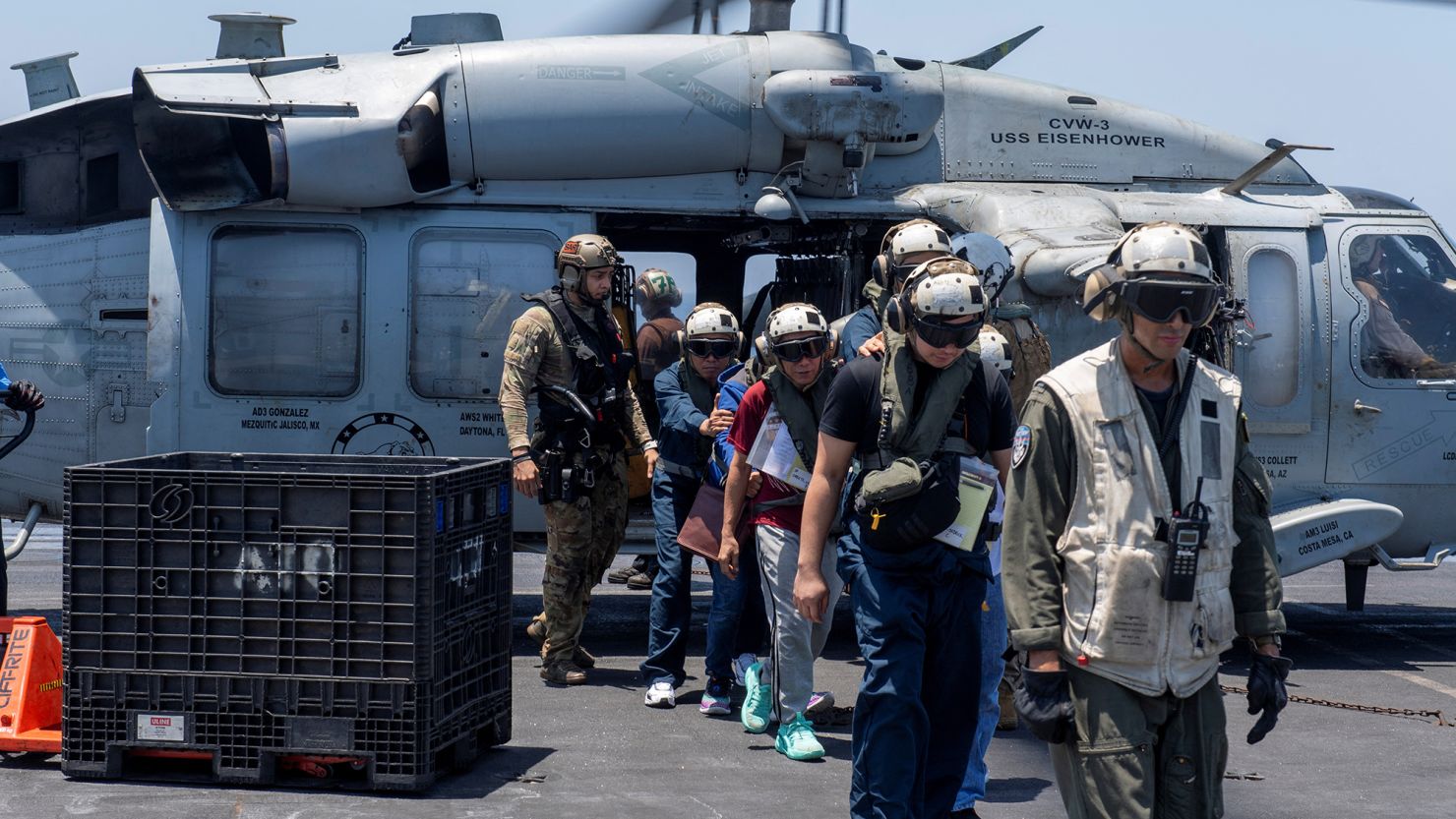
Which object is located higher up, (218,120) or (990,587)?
(218,120)

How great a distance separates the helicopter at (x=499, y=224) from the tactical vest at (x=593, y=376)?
100 centimetres

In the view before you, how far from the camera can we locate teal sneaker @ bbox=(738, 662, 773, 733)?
693cm

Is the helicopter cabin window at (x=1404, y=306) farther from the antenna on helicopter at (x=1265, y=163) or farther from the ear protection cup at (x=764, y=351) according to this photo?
the ear protection cup at (x=764, y=351)

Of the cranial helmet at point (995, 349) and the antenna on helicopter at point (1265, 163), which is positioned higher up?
the antenna on helicopter at point (1265, 163)

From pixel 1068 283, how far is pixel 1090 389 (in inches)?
177

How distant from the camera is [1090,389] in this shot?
3910 millimetres

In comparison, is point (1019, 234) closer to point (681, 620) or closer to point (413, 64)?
point (681, 620)

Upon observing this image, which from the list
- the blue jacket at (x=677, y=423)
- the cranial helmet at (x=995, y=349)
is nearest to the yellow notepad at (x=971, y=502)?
the cranial helmet at (x=995, y=349)

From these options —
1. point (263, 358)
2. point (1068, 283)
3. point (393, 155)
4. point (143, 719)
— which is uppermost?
point (393, 155)

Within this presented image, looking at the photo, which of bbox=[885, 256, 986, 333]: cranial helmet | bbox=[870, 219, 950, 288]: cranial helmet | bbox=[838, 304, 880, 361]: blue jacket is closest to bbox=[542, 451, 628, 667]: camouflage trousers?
bbox=[838, 304, 880, 361]: blue jacket

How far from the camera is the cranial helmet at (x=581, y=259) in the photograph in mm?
7777

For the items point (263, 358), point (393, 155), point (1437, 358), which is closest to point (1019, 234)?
point (1437, 358)

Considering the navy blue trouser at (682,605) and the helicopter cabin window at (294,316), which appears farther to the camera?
the helicopter cabin window at (294,316)

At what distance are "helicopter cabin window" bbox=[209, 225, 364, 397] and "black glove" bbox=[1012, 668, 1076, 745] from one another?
5.72 m
